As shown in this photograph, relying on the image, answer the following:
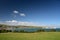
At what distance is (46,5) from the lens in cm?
388

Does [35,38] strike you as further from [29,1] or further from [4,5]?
[4,5]

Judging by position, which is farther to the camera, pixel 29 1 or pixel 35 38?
pixel 29 1

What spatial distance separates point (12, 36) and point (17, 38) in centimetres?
20

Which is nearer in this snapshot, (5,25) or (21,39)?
(21,39)

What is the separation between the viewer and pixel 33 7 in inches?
150

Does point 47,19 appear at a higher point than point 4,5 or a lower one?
lower

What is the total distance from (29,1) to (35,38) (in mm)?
1182

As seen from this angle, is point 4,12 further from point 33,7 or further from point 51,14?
point 51,14

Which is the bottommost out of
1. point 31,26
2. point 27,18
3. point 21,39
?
point 21,39

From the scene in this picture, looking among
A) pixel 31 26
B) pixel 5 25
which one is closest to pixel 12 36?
pixel 5 25

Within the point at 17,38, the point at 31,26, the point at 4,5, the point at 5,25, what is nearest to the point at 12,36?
the point at 17,38

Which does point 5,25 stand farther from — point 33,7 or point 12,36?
point 33,7

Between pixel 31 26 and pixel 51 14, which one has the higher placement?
pixel 51 14

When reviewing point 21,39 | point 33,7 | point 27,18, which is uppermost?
point 33,7
